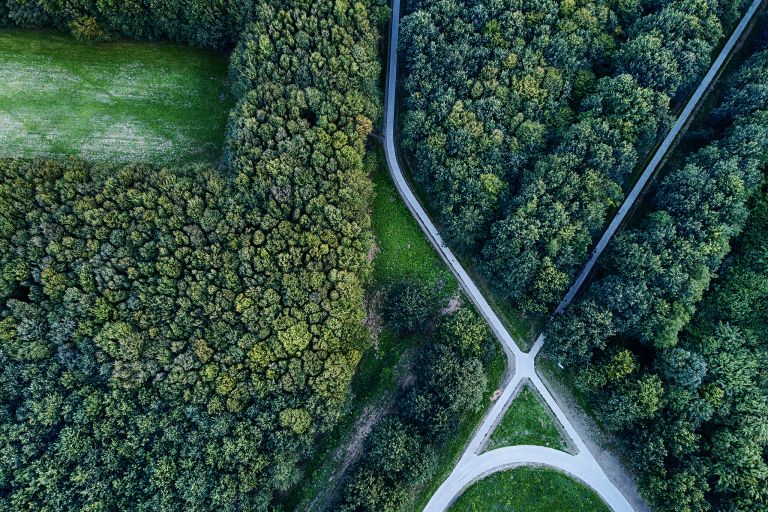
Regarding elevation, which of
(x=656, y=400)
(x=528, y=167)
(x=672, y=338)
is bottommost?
(x=656, y=400)

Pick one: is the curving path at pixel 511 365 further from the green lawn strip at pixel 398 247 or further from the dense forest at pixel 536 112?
the dense forest at pixel 536 112

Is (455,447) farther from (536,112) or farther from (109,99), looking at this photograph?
(109,99)

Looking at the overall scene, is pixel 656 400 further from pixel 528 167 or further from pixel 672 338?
pixel 528 167

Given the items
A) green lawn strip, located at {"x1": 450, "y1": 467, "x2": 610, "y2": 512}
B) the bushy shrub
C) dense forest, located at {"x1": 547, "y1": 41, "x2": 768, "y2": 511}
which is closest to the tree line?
green lawn strip, located at {"x1": 450, "y1": 467, "x2": 610, "y2": 512}

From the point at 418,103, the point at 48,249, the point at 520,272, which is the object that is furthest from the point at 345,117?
the point at 48,249

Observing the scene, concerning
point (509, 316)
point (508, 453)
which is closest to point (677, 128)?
point (509, 316)

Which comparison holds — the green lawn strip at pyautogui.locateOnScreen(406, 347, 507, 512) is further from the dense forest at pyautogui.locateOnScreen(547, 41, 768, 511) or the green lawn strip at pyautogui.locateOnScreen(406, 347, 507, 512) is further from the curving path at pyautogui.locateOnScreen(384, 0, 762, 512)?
the dense forest at pyautogui.locateOnScreen(547, 41, 768, 511)

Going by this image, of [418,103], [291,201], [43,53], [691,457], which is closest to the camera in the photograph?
[691,457]
